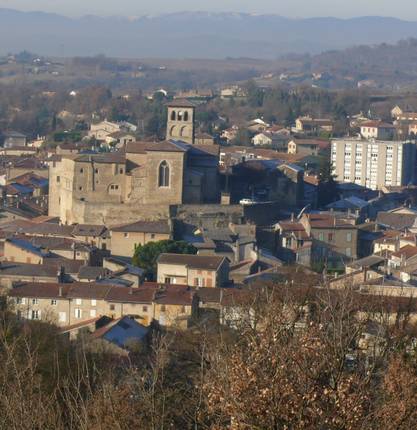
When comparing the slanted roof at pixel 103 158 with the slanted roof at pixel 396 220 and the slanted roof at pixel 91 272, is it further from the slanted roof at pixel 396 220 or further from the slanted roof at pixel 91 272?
the slanted roof at pixel 396 220

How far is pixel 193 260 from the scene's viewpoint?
78.6 feet

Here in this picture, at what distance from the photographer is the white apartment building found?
4316 centimetres

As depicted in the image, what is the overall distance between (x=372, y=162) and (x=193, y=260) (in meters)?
20.3

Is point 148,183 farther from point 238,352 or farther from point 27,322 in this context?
point 238,352

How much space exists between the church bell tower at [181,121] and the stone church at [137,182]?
2.68 metres

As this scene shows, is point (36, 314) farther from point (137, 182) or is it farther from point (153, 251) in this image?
point (137, 182)

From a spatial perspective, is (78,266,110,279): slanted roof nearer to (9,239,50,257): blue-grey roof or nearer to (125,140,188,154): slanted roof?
(9,239,50,257): blue-grey roof

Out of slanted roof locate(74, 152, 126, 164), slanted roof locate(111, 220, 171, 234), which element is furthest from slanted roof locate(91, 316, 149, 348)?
slanted roof locate(74, 152, 126, 164)

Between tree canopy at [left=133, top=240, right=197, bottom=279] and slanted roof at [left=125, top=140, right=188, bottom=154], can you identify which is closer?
tree canopy at [left=133, top=240, right=197, bottom=279]

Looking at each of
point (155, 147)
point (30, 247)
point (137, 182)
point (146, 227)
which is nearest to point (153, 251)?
point (146, 227)

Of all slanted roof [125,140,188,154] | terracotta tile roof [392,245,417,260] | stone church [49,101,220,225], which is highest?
slanted roof [125,140,188,154]

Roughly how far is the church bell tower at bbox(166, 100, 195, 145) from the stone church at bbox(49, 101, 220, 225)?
268cm

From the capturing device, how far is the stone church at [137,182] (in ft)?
92.3

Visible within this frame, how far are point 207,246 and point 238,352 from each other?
18045 mm
